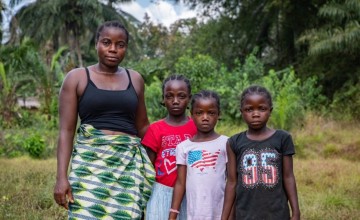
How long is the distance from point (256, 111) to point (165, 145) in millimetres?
549

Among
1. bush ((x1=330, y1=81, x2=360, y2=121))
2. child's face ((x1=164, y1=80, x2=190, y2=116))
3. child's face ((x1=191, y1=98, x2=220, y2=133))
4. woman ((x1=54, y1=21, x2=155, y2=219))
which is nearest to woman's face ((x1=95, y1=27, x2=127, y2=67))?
woman ((x1=54, y1=21, x2=155, y2=219))

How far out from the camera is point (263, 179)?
96.2 inches

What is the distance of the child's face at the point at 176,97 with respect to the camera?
274 centimetres

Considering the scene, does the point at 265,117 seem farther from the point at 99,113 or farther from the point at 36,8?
the point at 36,8

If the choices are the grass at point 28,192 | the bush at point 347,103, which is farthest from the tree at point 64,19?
the grass at point 28,192

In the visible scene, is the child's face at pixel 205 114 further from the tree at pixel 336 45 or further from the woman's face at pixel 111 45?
the tree at pixel 336 45

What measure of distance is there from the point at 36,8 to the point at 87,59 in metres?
4.92

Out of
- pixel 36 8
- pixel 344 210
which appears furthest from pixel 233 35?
pixel 344 210

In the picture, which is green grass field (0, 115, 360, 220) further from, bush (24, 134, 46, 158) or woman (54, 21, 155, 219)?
woman (54, 21, 155, 219)

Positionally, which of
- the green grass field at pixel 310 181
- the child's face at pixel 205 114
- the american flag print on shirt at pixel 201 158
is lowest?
the green grass field at pixel 310 181

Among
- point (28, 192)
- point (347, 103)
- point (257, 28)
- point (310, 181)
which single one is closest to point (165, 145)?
point (28, 192)

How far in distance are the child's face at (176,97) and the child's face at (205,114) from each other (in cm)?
8

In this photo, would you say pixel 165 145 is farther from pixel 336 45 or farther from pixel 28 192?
pixel 336 45

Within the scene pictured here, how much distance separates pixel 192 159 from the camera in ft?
A: 8.67
